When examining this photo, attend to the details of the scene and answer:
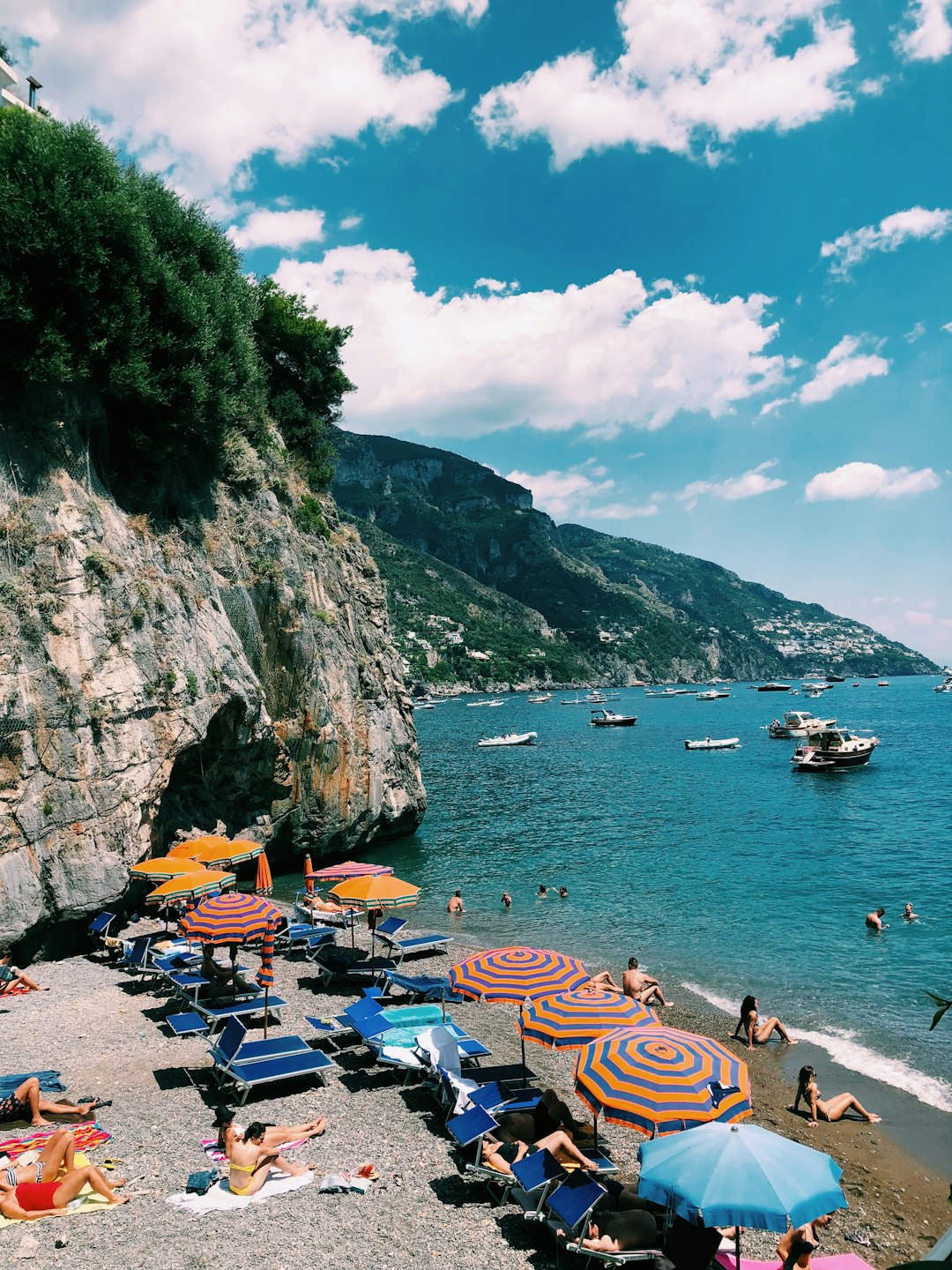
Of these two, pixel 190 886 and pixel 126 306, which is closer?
pixel 190 886

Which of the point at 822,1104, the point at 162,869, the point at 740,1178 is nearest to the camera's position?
the point at 740,1178

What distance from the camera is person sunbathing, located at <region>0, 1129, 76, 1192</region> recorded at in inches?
292

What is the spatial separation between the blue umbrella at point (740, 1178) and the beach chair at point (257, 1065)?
5.57 metres

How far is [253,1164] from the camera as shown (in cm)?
805

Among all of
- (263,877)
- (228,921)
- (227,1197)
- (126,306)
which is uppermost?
(126,306)

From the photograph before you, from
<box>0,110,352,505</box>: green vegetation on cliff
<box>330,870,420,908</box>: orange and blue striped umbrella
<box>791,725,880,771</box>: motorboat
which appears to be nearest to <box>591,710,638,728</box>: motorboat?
<box>791,725,880,771</box>: motorboat

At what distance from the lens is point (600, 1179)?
801cm

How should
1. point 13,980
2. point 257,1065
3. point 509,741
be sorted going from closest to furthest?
point 257,1065, point 13,980, point 509,741

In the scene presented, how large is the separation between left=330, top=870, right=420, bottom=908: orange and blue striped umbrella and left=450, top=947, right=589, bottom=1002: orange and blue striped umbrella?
4208 mm

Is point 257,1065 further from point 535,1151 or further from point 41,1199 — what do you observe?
point 535,1151

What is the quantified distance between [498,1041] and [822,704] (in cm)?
13344

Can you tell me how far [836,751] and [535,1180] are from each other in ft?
178

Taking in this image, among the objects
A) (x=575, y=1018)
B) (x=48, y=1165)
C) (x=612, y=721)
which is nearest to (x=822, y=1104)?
(x=575, y=1018)

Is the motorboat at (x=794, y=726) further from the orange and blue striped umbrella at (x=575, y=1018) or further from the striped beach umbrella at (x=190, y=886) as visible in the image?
the orange and blue striped umbrella at (x=575, y=1018)
